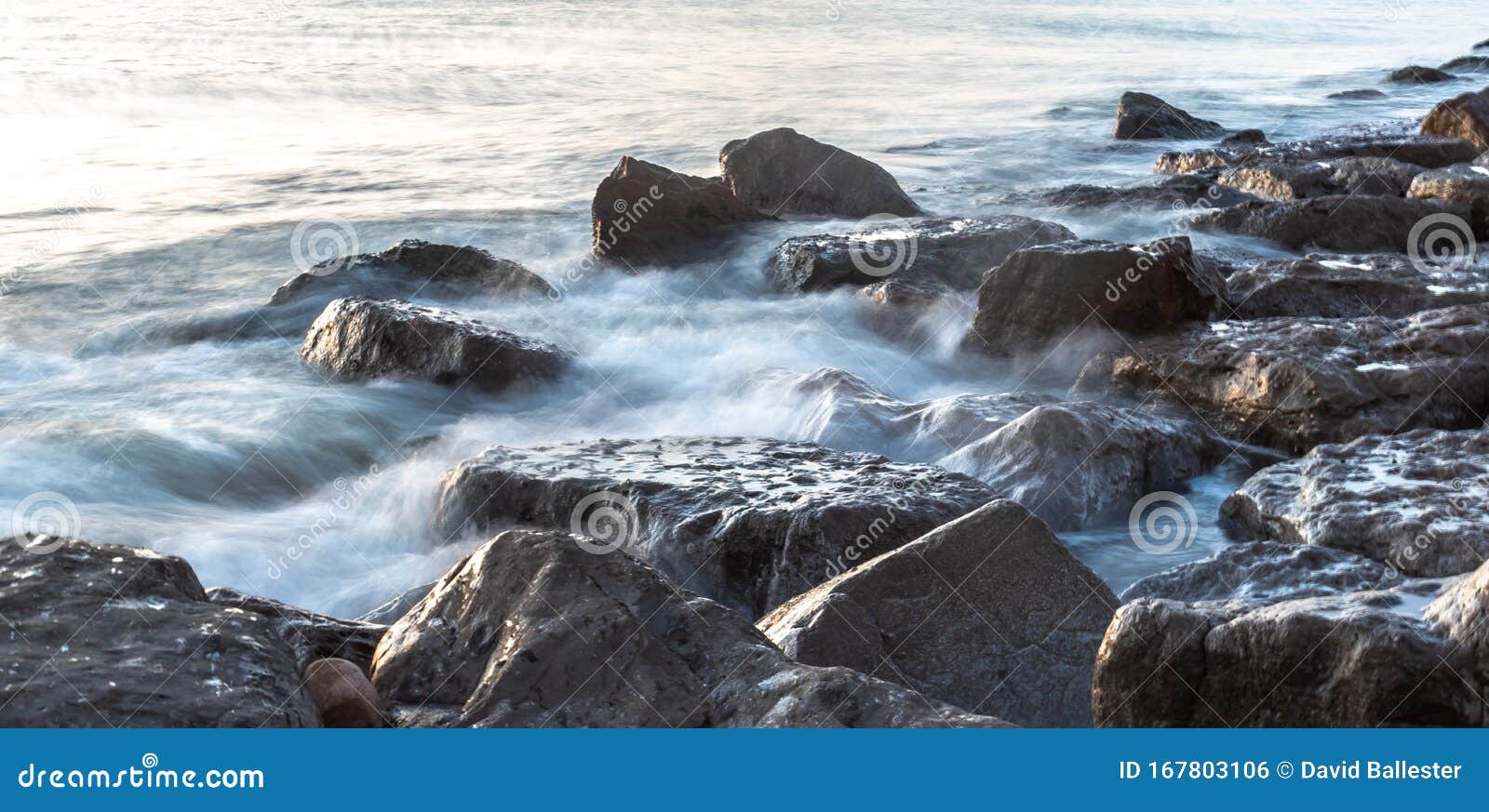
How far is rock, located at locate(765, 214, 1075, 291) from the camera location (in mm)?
9078

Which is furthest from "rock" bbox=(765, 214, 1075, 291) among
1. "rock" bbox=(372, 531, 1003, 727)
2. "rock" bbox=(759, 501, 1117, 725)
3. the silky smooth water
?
"rock" bbox=(372, 531, 1003, 727)

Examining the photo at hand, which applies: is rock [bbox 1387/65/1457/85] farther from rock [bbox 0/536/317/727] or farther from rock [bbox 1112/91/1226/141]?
rock [bbox 0/536/317/727]

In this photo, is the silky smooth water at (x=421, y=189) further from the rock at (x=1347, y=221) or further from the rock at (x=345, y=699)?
the rock at (x=345, y=699)

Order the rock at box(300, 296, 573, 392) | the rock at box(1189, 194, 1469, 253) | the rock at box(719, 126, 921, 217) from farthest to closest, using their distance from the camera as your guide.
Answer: the rock at box(719, 126, 921, 217) → the rock at box(1189, 194, 1469, 253) → the rock at box(300, 296, 573, 392)

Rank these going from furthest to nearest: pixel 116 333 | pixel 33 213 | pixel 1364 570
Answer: pixel 33 213
pixel 116 333
pixel 1364 570

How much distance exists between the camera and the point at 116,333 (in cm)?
928

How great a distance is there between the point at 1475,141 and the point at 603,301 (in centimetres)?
866

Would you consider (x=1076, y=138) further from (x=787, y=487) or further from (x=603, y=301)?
(x=787, y=487)

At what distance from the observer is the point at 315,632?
3891mm

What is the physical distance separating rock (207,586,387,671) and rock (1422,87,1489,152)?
482 inches

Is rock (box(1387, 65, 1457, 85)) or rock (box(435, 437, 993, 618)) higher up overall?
rock (box(1387, 65, 1457, 85))

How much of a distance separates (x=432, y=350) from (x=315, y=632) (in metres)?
3.79

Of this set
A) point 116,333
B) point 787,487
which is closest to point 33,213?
point 116,333

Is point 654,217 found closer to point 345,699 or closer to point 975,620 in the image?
point 975,620
